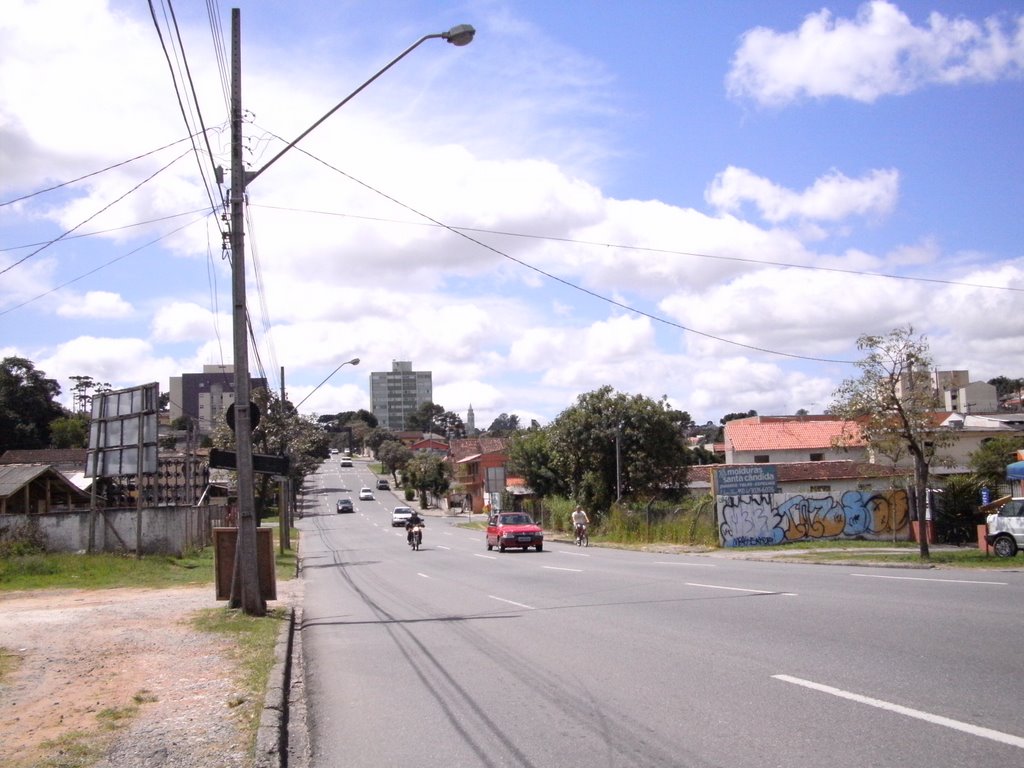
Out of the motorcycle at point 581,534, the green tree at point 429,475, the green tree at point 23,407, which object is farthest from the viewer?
the green tree at point 429,475

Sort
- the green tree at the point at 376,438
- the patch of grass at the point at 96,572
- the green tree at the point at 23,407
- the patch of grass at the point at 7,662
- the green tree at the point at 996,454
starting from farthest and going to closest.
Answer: the green tree at the point at 376,438 → the green tree at the point at 23,407 → the green tree at the point at 996,454 → the patch of grass at the point at 96,572 → the patch of grass at the point at 7,662

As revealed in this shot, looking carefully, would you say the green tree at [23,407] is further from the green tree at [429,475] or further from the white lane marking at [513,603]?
the white lane marking at [513,603]

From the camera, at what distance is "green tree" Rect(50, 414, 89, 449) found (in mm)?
84562

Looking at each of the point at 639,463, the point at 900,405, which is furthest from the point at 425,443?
the point at 900,405

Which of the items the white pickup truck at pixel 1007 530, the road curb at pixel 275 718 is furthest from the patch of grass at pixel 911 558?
the road curb at pixel 275 718

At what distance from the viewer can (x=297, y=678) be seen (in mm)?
10234

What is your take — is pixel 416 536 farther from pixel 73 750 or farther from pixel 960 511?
pixel 73 750

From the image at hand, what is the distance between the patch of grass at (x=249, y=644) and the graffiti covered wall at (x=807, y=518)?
921 inches

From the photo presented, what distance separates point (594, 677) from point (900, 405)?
17167mm

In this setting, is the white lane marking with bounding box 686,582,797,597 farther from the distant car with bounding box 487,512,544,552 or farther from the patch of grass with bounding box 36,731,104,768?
the distant car with bounding box 487,512,544,552

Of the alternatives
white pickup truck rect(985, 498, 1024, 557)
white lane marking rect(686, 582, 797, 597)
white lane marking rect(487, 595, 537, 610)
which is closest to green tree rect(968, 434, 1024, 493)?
white pickup truck rect(985, 498, 1024, 557)

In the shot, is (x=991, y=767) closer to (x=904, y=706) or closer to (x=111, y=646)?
(x=904, y=706)

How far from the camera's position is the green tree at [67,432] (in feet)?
277

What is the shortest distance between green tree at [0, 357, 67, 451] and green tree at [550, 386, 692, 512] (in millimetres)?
56399
